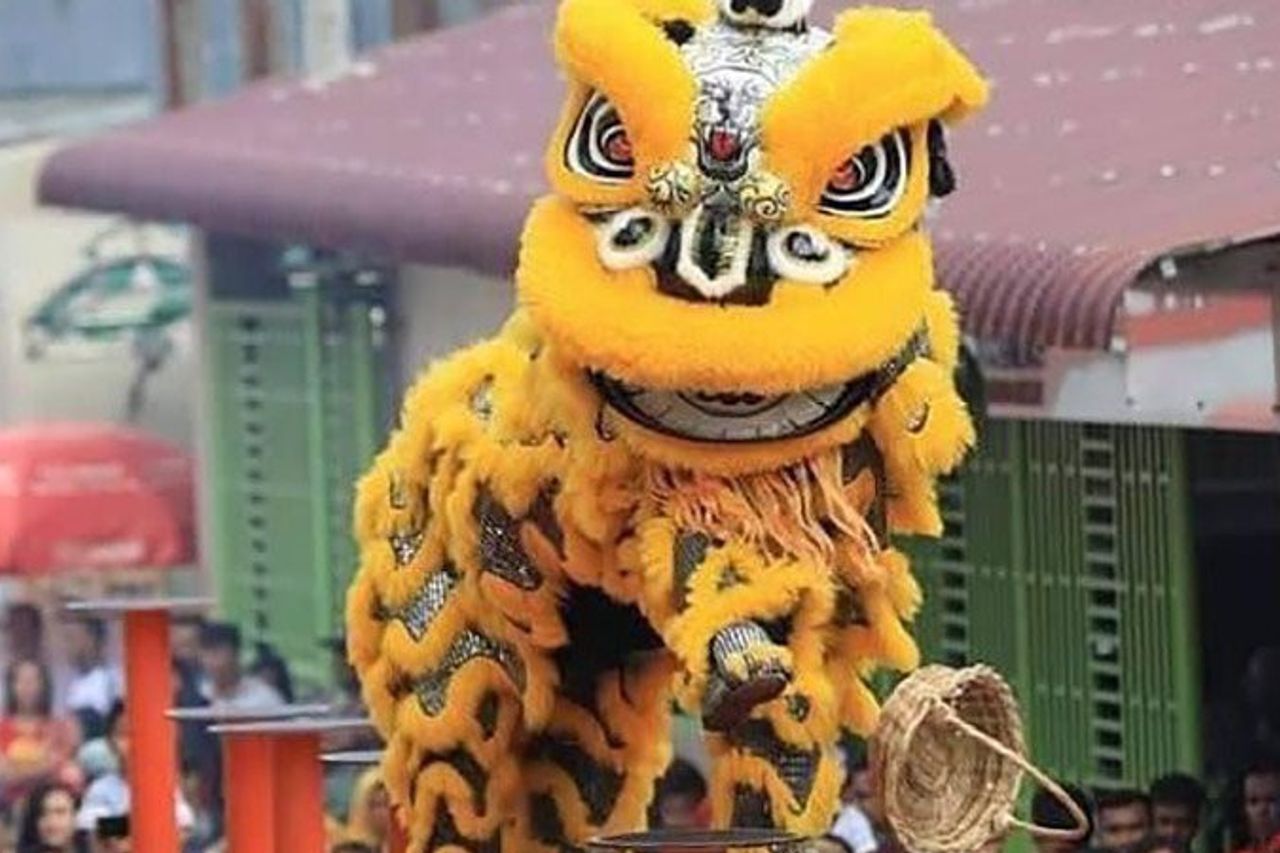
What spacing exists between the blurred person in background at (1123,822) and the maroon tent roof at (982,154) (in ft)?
2.94

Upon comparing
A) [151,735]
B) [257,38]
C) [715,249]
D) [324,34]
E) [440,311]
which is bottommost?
[151,735]

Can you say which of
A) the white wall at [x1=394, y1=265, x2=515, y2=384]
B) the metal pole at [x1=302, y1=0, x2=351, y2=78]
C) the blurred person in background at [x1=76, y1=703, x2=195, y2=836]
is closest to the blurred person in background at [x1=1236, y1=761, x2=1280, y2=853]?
the blurred person in background at [x1=76, y1=703, x2=195, y2=836]

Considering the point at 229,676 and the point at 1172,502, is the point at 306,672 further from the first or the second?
the point at 1172,502

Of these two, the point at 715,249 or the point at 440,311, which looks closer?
the point at 715,249

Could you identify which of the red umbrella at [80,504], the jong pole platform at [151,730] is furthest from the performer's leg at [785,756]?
the red umbrella at [80,504]

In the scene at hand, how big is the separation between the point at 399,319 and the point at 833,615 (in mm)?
10018

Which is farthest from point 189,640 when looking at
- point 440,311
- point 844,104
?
point 844,104

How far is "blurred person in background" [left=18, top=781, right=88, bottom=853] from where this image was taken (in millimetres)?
11969

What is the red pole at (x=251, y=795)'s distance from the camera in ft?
24.5

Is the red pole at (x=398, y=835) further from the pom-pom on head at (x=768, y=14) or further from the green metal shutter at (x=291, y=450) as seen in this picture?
A: the green metal shutter at (x=291, y=450)

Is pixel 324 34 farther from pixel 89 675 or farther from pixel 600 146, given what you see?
pixel 600 146

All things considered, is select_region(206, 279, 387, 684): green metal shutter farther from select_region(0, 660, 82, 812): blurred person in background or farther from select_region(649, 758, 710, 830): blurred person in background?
select_region(649, 758, 710, 830): blurred person in background

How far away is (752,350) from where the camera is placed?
22.9 ft

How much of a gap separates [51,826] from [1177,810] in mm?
3122
